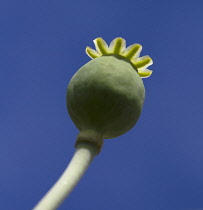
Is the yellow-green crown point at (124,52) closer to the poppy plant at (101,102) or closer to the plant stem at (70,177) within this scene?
the poppy plant at (101,102)

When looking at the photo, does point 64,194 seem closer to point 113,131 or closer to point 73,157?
point 73,157

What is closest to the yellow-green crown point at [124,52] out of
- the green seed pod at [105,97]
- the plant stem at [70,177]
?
the green seed pod at [105,97]

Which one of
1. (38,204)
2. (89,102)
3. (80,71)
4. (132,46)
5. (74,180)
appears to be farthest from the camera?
(132,46)

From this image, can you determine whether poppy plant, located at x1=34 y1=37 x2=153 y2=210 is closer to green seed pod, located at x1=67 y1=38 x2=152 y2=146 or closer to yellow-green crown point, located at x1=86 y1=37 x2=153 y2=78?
green seed pod, located at x1=67 y1=38 x2=152 y2=146

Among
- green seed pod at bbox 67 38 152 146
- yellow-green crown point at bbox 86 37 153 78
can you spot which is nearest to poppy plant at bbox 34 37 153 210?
green seed pod at bbox 67 38 152 146

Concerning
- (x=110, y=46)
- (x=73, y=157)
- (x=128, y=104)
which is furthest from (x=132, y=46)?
(x=73, y=157)

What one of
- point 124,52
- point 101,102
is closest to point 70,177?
point 101,102

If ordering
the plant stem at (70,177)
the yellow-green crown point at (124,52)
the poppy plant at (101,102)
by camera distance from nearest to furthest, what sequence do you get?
the plant stem at (70,177) < the poppy plant at (101,102) < the yellow-green crown point at (124,52)
